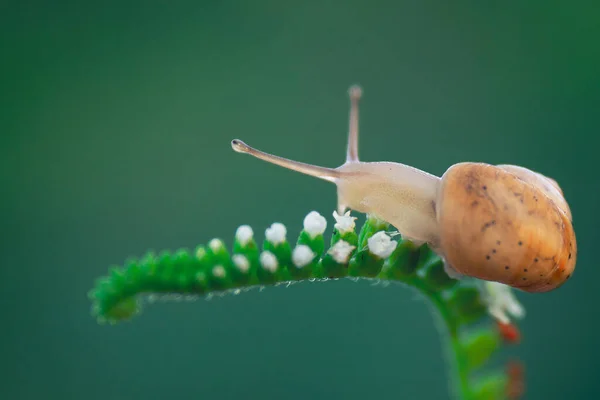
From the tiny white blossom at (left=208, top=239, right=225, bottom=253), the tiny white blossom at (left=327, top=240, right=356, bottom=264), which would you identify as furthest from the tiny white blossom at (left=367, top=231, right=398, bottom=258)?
the tiny white blossom at (left=208, top=239, right=225, bottom=253)

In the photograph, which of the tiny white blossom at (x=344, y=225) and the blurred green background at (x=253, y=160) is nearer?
the tiny white blossom at (x=344, y=225)

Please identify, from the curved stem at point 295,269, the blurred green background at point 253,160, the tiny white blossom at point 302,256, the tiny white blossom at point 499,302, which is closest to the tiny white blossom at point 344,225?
the curved stem at point 295,269

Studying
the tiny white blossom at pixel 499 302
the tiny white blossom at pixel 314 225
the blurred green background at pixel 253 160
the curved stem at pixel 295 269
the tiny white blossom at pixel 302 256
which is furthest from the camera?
the blurred green background at pixel 253 160

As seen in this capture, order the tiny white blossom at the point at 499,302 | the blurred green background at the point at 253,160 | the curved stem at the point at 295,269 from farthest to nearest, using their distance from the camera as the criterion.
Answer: the blurred green background at the point at 253,160, the tiny white blossom at the point at 499,302, the curved stem at the point at 295,269

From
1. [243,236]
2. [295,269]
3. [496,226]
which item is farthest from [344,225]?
[496,226]

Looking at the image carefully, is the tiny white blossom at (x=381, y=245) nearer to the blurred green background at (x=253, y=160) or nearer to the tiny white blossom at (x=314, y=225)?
the tiny white blossom at (x=314, y=225)

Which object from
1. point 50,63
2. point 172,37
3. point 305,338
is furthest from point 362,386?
point 50,63

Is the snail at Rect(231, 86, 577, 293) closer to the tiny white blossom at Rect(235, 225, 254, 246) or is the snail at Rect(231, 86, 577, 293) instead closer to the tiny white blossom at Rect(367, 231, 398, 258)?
the tiny white blossom at Rect(367, 231, 398, 258)
